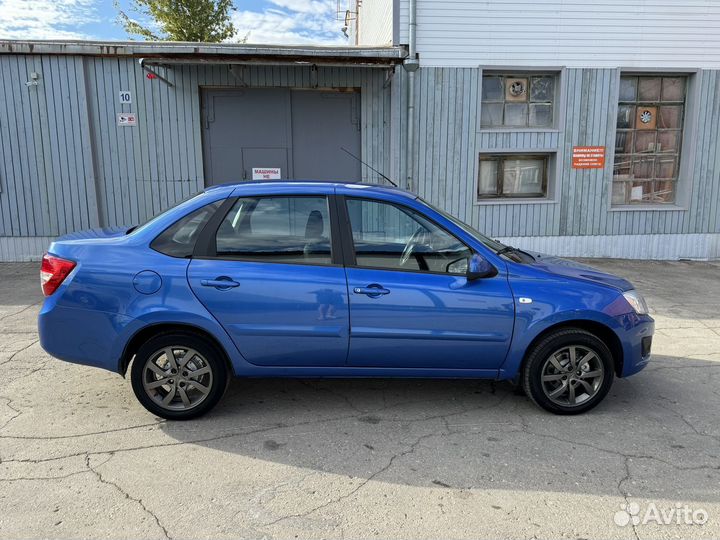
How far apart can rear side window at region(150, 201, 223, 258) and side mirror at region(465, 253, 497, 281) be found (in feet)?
5.98

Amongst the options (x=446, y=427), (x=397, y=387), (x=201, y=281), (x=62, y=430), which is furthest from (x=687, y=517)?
(x=62, y=430)

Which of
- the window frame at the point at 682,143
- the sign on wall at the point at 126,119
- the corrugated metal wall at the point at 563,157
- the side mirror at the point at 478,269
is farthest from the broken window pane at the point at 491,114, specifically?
the side mirror at the point at 478,269

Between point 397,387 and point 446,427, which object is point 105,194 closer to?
point 397,387

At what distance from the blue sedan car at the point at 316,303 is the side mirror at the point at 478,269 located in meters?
0.01

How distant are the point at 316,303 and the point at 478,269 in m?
1.13

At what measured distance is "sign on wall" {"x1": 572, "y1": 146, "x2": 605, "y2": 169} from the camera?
1017 centimetres

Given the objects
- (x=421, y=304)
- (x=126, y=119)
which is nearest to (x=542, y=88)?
(x=126, y=119)

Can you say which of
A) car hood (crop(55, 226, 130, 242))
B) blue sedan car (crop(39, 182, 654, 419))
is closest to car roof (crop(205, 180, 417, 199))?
blue sedan car (crop(39, 182, 654, 419))

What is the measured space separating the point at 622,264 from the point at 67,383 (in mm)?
9488

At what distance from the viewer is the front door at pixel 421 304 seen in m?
3.61

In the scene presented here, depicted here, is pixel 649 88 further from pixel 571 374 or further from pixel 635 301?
pixel 571 374

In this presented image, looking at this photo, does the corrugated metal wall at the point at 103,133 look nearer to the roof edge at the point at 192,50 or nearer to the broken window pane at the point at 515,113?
the roof edge at the point at 192,50

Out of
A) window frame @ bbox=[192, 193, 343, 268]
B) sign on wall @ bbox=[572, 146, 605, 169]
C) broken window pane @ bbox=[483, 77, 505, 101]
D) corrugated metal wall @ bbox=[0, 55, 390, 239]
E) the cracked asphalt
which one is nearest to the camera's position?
the cracked asphalt

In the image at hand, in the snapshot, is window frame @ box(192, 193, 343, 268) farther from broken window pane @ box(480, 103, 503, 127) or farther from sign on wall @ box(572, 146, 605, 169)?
sign on wall @ box(572, 146, 605, 169)
